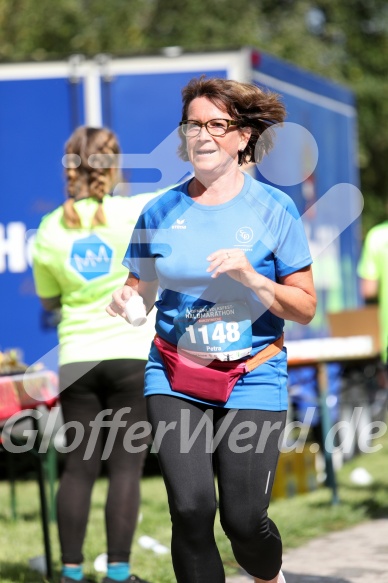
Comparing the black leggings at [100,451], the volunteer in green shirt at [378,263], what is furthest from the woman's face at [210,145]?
the volunteer in green shirt at [378,263]

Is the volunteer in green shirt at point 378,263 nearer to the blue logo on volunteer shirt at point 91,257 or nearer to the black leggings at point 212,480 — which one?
the blue logo on volunteer shirt at point 91,257

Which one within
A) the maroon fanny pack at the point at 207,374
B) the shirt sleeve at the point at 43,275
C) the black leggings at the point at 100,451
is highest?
the shirt sleeve at the point at 43,275

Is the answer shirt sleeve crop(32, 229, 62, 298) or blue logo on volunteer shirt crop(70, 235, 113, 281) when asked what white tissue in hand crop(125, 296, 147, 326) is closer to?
blue logo on volunteer shirt crop(70, 235, 113, 281)

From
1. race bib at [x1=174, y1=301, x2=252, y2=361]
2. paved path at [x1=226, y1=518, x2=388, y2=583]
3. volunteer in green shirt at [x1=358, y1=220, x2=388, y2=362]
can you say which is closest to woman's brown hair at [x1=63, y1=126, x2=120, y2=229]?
race bib at [x1=174, y1=301, x2=252, y2=361]

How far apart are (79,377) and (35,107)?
4544 millimetres

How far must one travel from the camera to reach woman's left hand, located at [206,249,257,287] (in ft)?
12.9

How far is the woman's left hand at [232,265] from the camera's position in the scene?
154 inches

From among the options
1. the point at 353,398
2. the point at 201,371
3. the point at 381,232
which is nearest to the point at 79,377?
the point at 201,371

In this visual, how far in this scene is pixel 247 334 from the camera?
4195 mm

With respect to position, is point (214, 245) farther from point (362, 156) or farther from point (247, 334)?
point (362, 156)

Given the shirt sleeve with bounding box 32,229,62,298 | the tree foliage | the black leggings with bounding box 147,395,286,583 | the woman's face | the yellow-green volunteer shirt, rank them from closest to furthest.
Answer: the black leggings with bounding box 147,395,286,583 < the woman's face < the yellow-green volunteer shirt < the shirt sleeve with bounding box 32,229,62,298 < the tree foliage

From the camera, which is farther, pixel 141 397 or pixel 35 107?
pixel 35 107

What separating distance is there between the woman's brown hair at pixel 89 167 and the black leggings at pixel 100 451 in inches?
26.5

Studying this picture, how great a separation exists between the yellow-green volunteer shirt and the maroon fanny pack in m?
1.22
